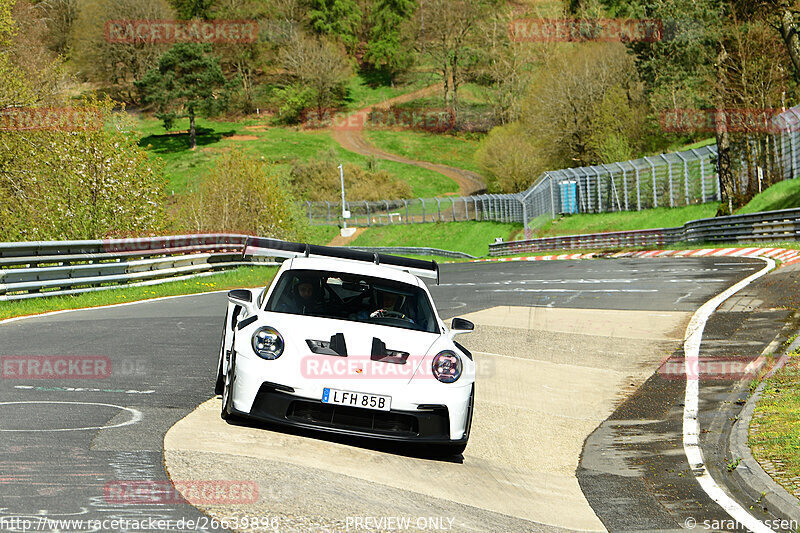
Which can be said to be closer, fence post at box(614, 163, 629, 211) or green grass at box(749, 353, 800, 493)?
green grass at box(749, 353, 800, 493)

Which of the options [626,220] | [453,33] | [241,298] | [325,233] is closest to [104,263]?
[241,298]

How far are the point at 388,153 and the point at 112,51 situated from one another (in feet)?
135

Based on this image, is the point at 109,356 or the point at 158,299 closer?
the point at 109,356

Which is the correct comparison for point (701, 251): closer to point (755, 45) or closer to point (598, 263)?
point (598, 263)

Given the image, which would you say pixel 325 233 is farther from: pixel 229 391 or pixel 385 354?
pixel 385 354

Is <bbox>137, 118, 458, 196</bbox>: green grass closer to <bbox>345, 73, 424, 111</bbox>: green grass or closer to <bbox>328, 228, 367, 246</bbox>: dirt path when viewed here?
<bbox>345, 73, 424, 111</bbox>: green grass

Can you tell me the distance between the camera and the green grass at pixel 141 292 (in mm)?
17016

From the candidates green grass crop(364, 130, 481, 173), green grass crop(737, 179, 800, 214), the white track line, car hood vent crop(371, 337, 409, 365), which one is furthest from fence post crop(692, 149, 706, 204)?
green grass crop(364, 130, 481, 173)

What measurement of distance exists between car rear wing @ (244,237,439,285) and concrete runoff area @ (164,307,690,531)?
1.56 meters

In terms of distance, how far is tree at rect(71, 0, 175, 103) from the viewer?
122750mm

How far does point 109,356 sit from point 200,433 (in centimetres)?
447

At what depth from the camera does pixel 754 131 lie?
46.2 m

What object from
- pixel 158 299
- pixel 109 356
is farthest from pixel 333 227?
pixel 109 356

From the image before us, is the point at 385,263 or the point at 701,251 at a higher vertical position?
the point at 385,263
